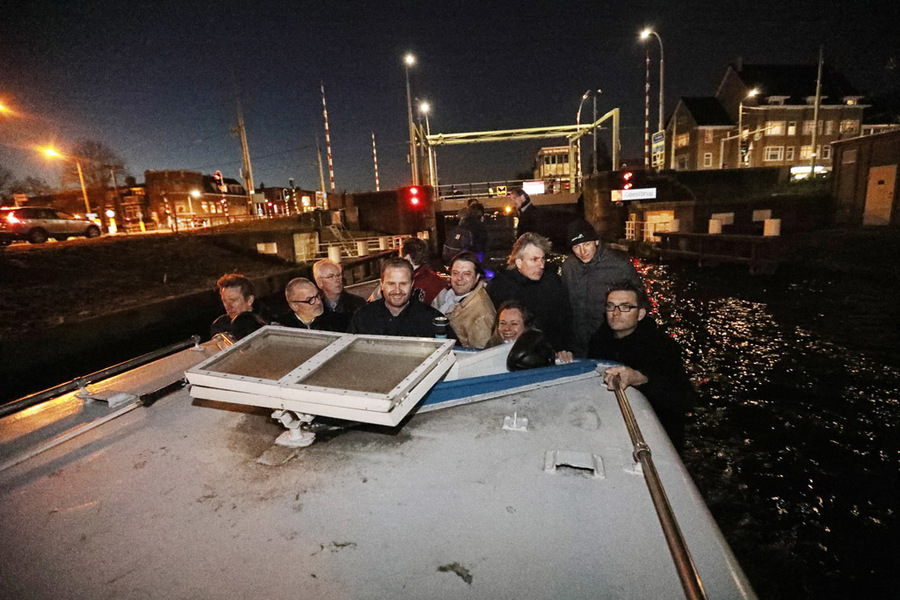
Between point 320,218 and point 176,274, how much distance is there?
13108 mm

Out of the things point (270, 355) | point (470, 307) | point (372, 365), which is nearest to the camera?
point (372, 365)

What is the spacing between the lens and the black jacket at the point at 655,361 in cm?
290

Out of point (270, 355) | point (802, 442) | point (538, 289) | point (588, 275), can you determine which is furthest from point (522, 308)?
point (802, 442)

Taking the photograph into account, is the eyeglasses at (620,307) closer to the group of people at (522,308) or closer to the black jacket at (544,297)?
the group of people at (522,308)

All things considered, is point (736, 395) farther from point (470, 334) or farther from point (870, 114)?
point (870, 114)

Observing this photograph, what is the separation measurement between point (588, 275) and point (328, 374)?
3.05m

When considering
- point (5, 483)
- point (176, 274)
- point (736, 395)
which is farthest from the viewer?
point (176, 274)

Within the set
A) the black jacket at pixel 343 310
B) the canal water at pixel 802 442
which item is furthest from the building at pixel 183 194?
the canal water at pixel 802 442

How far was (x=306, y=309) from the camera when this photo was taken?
393 cm

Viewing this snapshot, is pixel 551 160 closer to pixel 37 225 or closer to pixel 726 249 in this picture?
pixel 726 249

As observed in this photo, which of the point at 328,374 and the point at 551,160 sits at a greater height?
the point at 551,160

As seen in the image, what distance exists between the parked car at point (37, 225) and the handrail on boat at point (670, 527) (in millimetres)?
24300

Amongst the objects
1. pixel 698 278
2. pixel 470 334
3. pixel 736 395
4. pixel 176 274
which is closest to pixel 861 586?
pixel 736 395

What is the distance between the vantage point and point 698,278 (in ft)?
48.2
